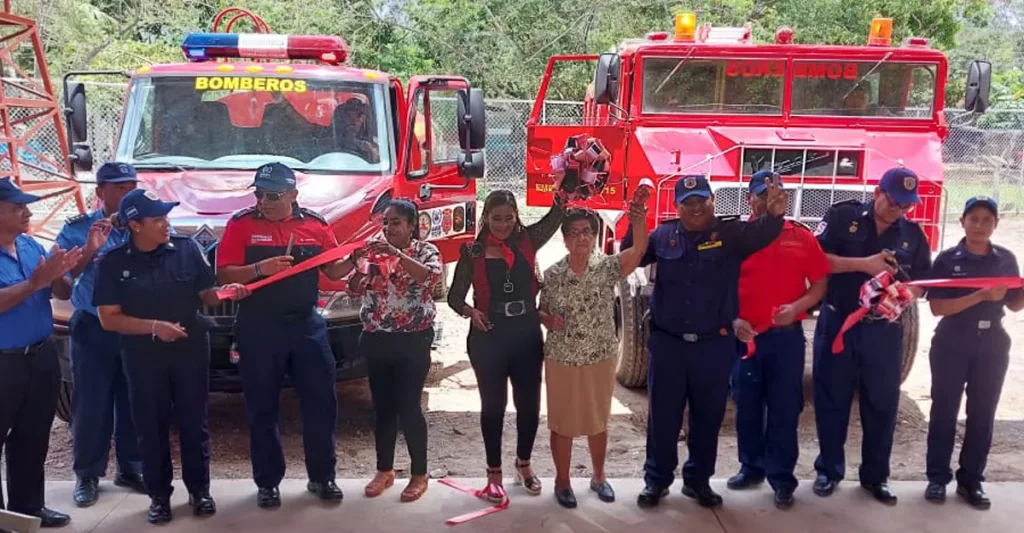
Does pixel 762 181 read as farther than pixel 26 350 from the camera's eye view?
Yes

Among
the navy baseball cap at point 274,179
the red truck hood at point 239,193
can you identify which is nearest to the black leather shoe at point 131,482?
the red truck hood at point 239,193

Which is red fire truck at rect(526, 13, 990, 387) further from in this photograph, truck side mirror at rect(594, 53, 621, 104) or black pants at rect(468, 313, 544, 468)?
black pants at rect(468, 313, 544, 468)

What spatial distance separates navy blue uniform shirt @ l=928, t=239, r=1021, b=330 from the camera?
427 centimetres

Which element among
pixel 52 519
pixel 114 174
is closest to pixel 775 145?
pixel 114 174

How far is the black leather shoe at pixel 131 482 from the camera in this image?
458 centimetres

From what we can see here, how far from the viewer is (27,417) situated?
154 inches

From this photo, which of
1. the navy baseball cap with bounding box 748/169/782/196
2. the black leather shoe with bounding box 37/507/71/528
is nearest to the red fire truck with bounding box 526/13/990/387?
the navy baseball cap with bounding box 748/169/782/196

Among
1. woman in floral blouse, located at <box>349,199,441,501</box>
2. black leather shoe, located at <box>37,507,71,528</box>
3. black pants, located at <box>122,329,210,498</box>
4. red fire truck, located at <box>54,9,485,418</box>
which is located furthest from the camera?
red fire truck, located at <box>54,9,485,418</box>

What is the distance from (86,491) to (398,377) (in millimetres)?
1634

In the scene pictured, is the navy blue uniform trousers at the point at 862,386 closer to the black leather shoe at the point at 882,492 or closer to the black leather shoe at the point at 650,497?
the black leather shoe at the point at 882,492

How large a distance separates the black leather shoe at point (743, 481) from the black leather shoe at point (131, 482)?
9.76ft

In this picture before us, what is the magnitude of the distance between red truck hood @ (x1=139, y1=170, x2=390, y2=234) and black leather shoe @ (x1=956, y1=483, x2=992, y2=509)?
3.52 m

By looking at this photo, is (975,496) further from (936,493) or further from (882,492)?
(882,492)

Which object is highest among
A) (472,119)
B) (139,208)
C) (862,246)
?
(472,119)
